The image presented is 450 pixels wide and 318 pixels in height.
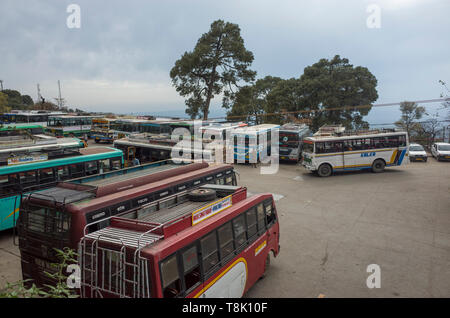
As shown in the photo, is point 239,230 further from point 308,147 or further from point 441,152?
point 441,152

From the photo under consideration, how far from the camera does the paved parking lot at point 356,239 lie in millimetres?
7452

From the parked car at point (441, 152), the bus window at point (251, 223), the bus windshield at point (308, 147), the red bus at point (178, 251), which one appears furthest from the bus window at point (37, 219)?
the parked car at point (441, 152)

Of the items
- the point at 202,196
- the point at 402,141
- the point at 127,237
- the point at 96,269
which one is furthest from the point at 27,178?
the point at 402,141

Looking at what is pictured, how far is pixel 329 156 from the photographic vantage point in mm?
19375

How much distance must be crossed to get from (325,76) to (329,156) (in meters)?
14.7

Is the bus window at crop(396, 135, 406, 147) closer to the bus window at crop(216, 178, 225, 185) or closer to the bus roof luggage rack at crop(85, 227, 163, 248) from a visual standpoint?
the bus window at crop(216, 178, 225, 185)

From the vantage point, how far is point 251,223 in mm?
6973

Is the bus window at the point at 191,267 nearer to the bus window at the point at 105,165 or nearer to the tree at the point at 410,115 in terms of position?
the bus window at the point at 105,165

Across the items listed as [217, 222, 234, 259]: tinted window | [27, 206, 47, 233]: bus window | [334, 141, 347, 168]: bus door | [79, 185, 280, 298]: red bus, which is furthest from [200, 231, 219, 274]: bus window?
[334, 141, 347, 168]: bus door

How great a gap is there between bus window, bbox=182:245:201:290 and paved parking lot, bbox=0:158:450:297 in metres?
2.53

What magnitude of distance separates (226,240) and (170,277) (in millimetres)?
1614

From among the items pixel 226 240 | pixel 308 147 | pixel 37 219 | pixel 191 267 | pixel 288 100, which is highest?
pixel 288 100

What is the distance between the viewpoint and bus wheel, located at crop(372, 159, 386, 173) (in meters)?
19.5
